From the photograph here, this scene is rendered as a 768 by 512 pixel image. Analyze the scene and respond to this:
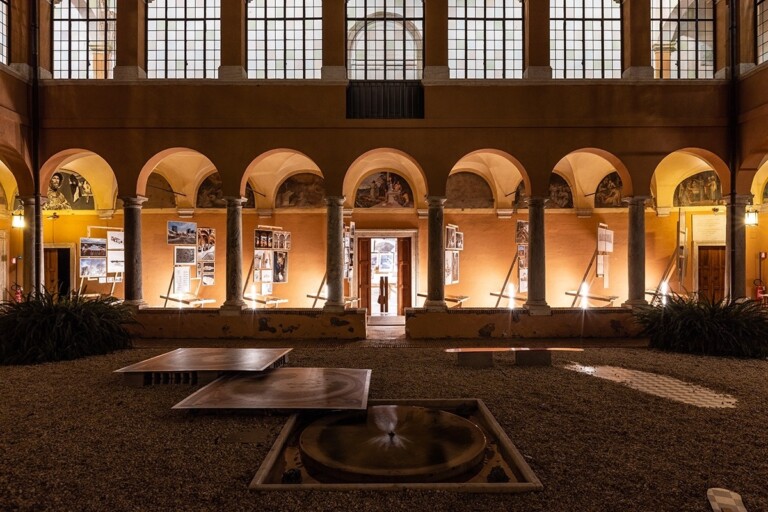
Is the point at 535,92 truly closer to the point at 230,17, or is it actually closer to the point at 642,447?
the point at 230,17

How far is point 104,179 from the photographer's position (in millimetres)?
13992

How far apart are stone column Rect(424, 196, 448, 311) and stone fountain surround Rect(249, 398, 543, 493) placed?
535 cm

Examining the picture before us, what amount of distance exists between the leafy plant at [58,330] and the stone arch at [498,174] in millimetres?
9448

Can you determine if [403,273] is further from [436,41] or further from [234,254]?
[436,41]

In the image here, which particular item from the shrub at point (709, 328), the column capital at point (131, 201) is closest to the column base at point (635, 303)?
the shrub at point (709, 328)

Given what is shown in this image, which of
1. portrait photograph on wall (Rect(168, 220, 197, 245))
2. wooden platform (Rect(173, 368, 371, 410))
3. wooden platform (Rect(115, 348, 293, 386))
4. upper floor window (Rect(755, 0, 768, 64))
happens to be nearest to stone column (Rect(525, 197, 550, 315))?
wooden platform (Rect(173, 368, 371, 410))

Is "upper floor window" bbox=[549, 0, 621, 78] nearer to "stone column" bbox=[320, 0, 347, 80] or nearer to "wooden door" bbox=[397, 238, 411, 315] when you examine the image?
"stone column" bbox=[320, 0, 347, 80]

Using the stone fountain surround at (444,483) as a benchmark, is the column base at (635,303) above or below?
above

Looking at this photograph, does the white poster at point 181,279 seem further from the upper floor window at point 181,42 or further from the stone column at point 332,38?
the stone column at point 332,38

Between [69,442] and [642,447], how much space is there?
16.2 ft

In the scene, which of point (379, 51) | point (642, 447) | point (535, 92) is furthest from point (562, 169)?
point (642, 447)

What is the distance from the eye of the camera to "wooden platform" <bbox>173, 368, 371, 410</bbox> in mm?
4762

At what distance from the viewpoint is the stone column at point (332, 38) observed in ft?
33.4

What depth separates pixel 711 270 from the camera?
14.0 metres
